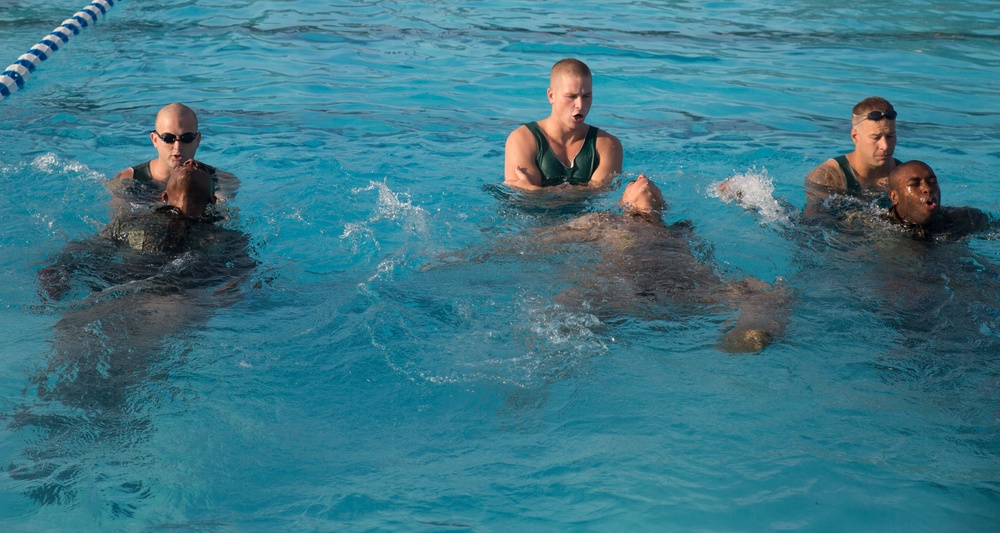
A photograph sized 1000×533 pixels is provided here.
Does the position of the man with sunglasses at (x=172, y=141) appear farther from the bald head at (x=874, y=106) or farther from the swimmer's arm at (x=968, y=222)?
the swimmer's arm at (x=968, y=222)

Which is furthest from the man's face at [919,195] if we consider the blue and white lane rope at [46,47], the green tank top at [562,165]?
the blue and white lane rope at [46,47]

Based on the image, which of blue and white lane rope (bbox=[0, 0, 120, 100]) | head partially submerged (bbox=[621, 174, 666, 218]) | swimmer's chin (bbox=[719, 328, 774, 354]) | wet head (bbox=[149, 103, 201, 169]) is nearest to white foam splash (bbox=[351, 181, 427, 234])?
wet head (bbox=[149, 103, 201, 169])

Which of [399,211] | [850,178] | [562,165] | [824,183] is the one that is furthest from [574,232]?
[850,178]

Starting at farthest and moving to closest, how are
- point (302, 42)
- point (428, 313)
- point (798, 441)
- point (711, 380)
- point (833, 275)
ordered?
point (302, 42) < point (833, 275) < point (428, 313) < point (711, 380) < point (798, 441)

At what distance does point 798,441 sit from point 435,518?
1.72m

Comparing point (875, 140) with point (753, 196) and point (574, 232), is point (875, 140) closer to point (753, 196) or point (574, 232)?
point (753, 196)

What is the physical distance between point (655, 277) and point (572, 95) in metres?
2.09

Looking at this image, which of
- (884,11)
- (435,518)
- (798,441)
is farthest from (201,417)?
(884,11)

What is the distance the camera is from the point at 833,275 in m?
5.52

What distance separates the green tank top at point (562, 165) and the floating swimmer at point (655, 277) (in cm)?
126

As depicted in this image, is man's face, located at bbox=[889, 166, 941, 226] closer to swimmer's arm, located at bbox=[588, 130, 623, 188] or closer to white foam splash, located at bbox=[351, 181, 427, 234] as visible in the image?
swimmer's arm, located at bbox=[588, 130, 623, 188]

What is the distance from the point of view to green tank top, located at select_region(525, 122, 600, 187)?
703cm

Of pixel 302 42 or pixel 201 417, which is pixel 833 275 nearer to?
pixel 201 417

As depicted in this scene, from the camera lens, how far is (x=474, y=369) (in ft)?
14.6
